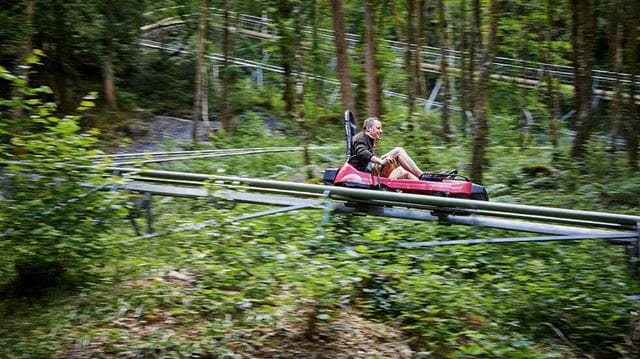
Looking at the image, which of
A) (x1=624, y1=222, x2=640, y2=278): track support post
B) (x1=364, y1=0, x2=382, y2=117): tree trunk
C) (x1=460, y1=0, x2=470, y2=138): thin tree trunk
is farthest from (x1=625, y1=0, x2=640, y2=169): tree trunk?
(x1=460, y1=0, x2=470, y2=138): thin tree trunk

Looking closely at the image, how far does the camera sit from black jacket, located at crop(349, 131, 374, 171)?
968cm

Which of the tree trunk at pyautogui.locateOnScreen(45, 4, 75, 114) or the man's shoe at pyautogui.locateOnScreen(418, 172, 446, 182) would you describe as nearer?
the man's shoe at pyautogui.locateOnScreen(418, 172, 446, 182)

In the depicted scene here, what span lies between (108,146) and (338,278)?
1569cm

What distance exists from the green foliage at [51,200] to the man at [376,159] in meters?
3.64

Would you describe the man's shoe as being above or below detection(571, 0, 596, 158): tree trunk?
below

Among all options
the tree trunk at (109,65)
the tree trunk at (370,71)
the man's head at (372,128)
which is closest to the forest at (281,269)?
the man's head at (372,128)

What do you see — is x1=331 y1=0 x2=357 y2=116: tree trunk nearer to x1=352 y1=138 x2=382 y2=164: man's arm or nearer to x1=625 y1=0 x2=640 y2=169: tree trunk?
x1=352 y1=138 x2=382 y2=164: man's arm

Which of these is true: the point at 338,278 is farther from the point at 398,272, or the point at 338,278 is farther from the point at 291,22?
the point at 291,22

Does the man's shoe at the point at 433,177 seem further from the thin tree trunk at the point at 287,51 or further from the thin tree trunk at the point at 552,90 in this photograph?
the thin tree trunk at the point at 287,51

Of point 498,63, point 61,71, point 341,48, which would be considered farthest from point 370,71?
point 498,63

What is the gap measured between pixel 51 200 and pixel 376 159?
14.6 feet

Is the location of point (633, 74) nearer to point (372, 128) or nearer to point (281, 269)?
point (372, 128)

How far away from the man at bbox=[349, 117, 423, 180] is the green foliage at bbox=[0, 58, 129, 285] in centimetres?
364

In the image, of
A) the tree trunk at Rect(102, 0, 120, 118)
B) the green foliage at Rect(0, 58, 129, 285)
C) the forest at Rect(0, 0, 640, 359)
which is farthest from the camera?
the tree trunk at Rect(102, 0, 120, 118)
